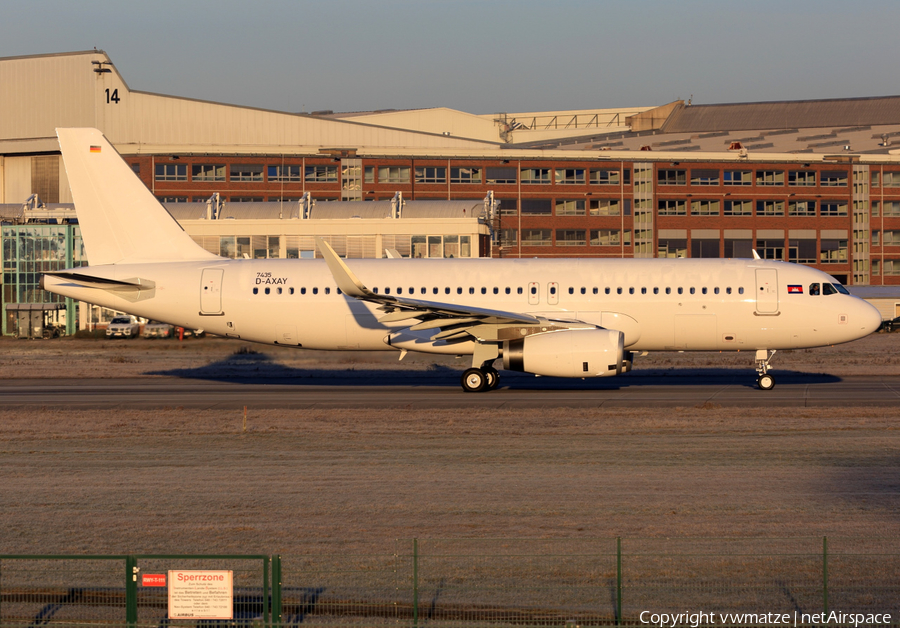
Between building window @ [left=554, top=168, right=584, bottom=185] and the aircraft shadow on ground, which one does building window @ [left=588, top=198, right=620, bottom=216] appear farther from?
the aircraft shadow on ground

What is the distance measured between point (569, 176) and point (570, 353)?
236 feet

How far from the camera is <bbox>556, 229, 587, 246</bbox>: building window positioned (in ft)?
320

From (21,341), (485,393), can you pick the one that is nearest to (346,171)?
(21,341)

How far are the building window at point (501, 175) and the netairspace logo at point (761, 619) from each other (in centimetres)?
9061

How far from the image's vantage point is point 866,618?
31.7 feet

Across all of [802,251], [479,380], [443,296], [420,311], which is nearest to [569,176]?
[802,251]

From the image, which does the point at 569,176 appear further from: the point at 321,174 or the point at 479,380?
the point at 479,380

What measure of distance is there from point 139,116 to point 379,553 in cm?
9595

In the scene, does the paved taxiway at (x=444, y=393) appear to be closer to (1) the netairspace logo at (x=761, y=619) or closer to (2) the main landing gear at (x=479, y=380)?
(2) the main landing gear at (x=479, y=380)

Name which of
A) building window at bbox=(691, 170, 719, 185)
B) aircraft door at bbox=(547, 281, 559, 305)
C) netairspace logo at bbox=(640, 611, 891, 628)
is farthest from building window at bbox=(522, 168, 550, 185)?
netairspace logo at bbox=(640, 611, 891, 628)

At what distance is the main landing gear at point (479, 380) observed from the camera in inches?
1280

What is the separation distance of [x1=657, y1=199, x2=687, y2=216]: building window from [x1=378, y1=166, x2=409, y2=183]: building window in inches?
1124

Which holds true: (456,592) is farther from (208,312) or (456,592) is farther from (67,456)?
(208,312)

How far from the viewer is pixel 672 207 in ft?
330
